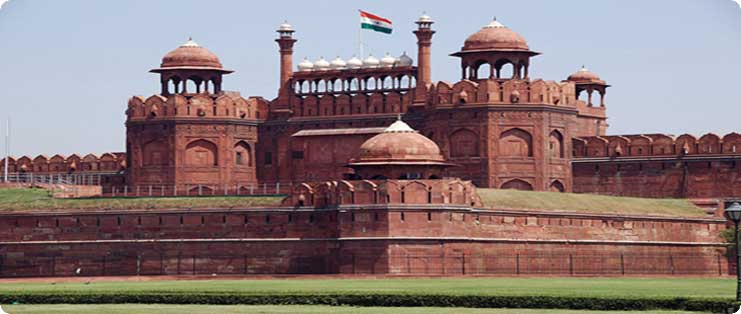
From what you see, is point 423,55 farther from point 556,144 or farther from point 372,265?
point 372,265

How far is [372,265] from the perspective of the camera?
284 ft

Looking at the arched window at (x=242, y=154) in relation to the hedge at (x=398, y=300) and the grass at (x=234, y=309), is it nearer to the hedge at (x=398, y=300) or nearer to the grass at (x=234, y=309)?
the hedge at (x=398, y=300)

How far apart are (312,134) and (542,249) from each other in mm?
19260

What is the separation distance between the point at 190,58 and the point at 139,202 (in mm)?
14629

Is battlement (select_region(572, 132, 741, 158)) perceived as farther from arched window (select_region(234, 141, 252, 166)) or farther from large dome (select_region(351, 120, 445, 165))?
arched window (select_region(234, 141, 252, 166))

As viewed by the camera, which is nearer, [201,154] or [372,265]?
[372,265]

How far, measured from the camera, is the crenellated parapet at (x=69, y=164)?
115 metres

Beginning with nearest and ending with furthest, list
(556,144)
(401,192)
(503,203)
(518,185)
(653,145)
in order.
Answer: (401,192)
(503,203)
(518,185)
(556,144)
(653,145)

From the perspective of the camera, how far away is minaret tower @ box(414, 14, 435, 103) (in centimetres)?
10338

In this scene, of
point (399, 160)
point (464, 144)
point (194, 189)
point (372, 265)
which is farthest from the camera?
point (194, 189)

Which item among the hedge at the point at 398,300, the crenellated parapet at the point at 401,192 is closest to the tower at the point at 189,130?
the crenellated parapet at the point at 401,192

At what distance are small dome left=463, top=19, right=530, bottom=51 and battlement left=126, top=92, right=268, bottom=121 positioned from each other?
43.5 feet

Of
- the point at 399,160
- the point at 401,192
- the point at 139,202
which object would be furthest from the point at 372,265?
the point at 139,202

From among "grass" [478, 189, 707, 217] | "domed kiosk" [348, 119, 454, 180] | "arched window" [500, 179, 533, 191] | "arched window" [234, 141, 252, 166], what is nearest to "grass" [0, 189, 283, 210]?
"domed kiosk" [348, 119, 454, 180]
